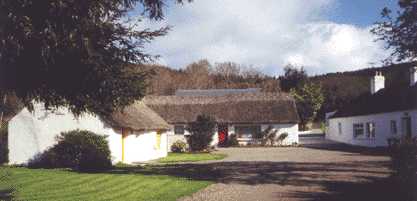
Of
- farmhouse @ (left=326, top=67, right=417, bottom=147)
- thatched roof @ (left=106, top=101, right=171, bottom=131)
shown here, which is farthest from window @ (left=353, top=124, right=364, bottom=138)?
thatched roof @ (left=106, top=101, right=171, bottom=131)

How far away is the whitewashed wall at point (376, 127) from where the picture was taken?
36.5m

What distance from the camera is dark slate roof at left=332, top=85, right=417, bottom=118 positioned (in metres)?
36.2

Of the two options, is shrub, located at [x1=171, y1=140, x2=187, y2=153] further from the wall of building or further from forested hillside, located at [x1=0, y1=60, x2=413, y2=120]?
forested hillside, located at [x1=0, y1=60, x2=413, y2=120]

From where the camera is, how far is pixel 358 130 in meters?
46.5

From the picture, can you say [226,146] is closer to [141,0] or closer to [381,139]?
[381,139]

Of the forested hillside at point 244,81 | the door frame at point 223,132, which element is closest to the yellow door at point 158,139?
the door frame at point 223,132

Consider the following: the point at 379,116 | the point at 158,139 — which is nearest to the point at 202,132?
the point at 158,139

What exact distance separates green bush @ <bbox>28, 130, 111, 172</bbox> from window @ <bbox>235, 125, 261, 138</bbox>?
2413 cm

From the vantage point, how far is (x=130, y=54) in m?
15.8

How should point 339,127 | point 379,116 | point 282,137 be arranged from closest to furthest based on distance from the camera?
point 379,116 → point 282,137 → point 339,127

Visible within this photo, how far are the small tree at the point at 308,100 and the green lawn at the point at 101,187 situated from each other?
175ft

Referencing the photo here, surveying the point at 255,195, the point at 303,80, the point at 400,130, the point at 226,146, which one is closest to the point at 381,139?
the point at 400,130

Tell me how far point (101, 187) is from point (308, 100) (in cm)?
5877

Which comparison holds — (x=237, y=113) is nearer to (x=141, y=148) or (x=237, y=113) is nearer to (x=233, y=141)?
(x=233, y=141)
